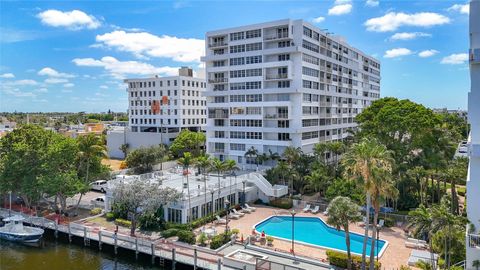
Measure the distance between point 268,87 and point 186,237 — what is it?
33.2 metres

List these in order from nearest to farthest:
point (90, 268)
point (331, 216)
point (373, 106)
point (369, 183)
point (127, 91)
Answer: point (369, 183) → point (331, 216) → point (90, 268) → point (373, 106) → point (127, 91)

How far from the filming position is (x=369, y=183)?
24.8 meters

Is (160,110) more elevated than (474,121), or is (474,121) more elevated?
(160,110)

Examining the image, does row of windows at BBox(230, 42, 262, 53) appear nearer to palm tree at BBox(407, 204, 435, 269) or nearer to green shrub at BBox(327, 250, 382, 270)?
green shrub at BBox(327, 250, 382, 270)

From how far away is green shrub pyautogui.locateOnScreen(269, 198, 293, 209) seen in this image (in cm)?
4812

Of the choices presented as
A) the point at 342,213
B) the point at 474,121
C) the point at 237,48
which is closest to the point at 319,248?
the point at 342,213

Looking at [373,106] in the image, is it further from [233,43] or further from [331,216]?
[331,216]

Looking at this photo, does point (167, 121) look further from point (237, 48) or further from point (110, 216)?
point (110, 216)

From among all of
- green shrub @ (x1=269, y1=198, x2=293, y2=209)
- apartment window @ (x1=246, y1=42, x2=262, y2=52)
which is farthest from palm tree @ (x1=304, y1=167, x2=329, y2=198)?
apartment window @ (x1=246, y1=42, x2=262, y2=52)

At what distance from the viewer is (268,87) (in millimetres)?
61438

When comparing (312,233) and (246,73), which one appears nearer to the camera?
(312,233)

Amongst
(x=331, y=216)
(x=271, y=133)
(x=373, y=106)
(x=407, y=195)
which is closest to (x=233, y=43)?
(x=271, y=133)

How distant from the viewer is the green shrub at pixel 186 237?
115ft

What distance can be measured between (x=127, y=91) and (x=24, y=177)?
5828 cm
